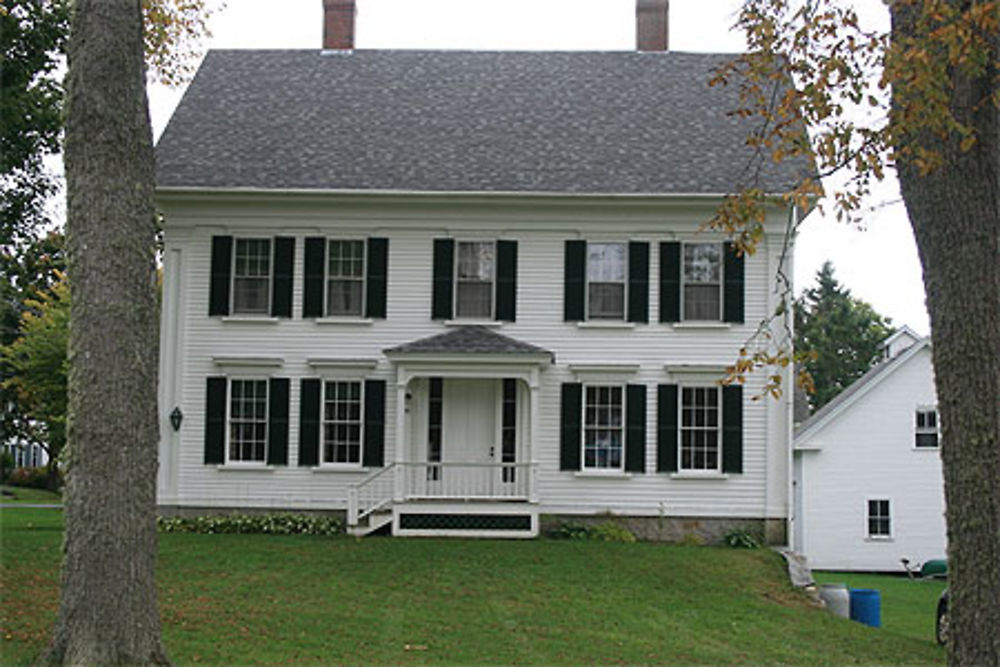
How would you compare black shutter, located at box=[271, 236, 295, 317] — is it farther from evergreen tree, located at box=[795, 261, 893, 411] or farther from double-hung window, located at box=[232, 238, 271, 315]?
evergreen tree, located at box=[795, 261, 893, 411]

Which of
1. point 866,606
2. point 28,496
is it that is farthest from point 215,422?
point 28,496

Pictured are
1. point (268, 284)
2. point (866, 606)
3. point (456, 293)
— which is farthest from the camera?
point (268, 284)

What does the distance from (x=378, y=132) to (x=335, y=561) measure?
971 cm

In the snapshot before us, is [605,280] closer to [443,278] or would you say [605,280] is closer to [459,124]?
[443,278]

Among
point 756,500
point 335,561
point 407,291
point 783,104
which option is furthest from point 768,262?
point 783,104

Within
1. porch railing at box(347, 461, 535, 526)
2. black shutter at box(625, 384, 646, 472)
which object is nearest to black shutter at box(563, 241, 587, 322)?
black shutter at box(625, 384, 646, 472)

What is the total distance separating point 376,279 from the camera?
22359 mm

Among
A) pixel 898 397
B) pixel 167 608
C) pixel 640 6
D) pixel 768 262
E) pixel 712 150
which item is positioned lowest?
pixel 167 608

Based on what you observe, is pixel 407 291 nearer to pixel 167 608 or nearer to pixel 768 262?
pixel 768 262

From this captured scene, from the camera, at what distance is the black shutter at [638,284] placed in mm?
22156

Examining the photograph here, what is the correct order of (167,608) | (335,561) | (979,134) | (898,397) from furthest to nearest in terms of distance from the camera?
(898,397) < (335,561) < (167,608) < (979,134)

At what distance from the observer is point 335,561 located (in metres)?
18.0

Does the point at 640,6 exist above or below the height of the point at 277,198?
above

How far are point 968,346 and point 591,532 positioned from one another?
1392 centimetres
